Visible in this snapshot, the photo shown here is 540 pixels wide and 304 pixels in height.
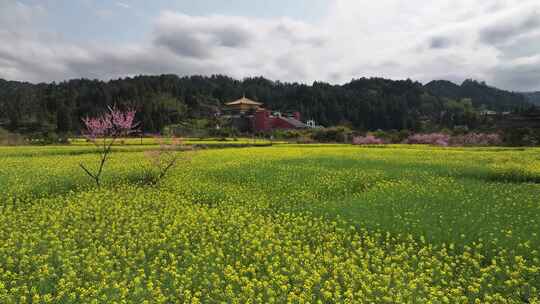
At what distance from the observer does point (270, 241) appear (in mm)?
10664

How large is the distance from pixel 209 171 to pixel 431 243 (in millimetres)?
14176

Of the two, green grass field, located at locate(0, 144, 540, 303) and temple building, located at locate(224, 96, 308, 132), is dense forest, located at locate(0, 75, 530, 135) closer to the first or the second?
temple building, located at locate(224, 96, 308, 132)

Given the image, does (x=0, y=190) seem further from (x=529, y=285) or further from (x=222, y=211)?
(x=529, y=285)

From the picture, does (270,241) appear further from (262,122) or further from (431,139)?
(262,122)

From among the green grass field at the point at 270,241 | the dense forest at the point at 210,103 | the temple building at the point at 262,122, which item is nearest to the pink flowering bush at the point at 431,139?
the dense forest at the point at 210,103

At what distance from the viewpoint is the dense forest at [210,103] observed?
300ft

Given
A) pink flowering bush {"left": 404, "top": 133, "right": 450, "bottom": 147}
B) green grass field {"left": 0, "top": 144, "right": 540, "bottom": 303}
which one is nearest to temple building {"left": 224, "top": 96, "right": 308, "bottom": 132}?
pink flowering bush {"left": 404, "top": 133, "right": 450, "bottom": 147}

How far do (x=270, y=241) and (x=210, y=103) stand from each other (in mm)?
134595

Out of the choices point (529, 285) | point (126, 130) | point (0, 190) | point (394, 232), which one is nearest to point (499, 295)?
point (529, 285)

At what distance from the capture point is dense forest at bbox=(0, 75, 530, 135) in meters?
91.5

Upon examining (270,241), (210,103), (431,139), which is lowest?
(270,241)

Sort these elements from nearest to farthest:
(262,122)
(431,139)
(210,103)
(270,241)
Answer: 1. (270,241)
2. (431,139)
3. (262,122)
4. (210,103)

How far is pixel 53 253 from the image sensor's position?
9758 millimetres

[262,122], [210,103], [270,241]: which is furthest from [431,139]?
[210,103]
